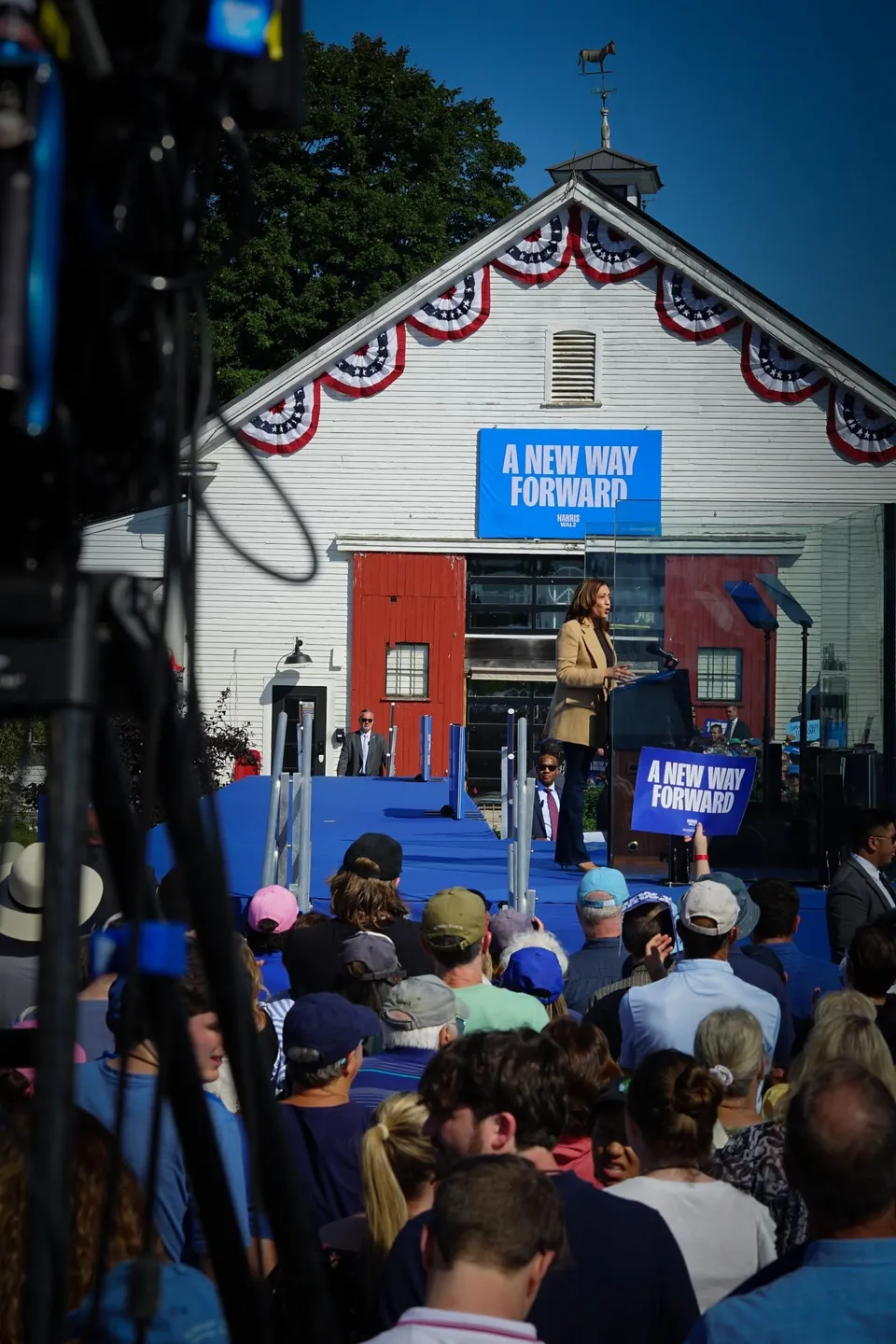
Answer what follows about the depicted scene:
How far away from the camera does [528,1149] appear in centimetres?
327

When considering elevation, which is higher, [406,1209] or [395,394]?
[395,394]

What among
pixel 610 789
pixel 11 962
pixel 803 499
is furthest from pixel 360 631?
pixel 11 962

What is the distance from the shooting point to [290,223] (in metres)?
36.1

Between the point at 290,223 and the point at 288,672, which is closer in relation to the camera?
the point at 288,672

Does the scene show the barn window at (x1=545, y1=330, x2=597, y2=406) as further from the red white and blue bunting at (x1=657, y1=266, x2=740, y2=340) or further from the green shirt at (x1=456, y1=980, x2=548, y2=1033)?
the green shirt at (x1=456, y1=980, x2=548, y2=1033)

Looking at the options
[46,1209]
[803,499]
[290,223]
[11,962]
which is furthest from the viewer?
[290,223]

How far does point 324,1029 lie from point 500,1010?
1136 millimetres

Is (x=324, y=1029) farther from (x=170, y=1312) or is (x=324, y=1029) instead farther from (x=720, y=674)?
(x=720, y=674)

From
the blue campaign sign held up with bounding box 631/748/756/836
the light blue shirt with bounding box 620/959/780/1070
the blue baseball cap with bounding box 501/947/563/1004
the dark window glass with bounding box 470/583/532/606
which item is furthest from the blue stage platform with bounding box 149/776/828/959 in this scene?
the dark window glass with bounding box 470/583/532/606

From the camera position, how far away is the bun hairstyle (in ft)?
10.9

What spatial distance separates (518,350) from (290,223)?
40.9ft

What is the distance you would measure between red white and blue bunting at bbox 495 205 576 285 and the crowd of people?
71.8 feet

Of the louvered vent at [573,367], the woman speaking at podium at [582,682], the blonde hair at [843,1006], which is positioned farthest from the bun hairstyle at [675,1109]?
the louvered vent at [573,367]

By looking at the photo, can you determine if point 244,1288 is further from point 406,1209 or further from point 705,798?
point 705,798
